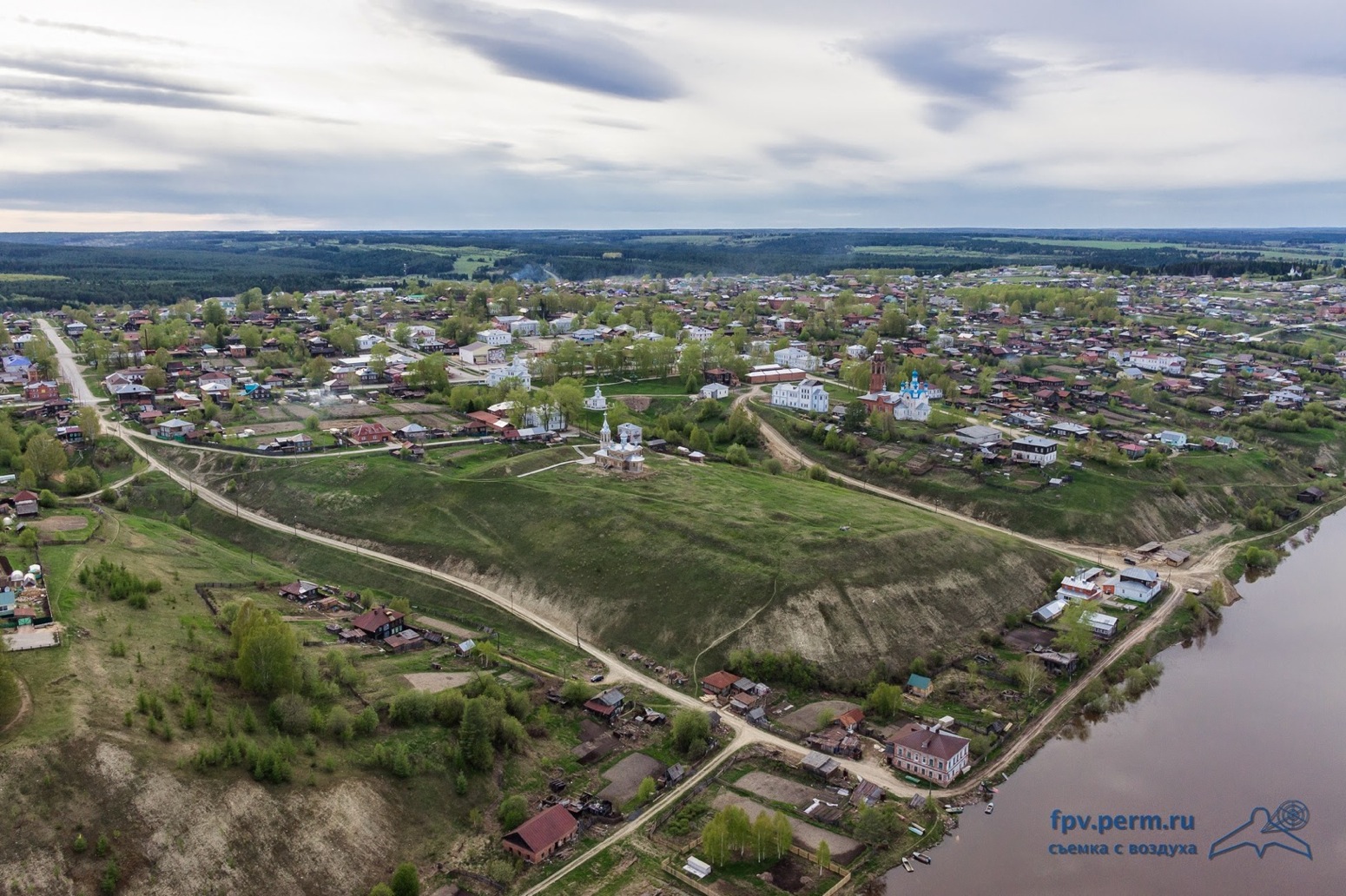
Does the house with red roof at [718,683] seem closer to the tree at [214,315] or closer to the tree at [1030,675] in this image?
the tree at [1030,675]

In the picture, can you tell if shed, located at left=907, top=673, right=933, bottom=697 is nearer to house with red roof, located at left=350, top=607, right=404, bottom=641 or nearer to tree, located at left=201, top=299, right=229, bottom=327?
house with red roof, located at left=350, top=607, right=404, bottom=641

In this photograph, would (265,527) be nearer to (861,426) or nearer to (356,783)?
(356,783)

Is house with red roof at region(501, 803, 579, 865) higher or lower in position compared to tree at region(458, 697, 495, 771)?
lower

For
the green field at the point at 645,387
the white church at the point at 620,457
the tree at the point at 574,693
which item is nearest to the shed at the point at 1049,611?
the tree at the point at 574,693

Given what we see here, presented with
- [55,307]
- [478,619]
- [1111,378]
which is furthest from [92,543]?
[55,307]

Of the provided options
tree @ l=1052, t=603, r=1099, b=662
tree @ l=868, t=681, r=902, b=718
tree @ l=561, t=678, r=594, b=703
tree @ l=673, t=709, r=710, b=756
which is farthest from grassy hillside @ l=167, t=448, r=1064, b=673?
tree @ l=673, t=709, r=710, b=756

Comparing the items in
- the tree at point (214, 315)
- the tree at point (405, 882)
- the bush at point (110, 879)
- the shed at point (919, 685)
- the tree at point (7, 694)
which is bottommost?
the shed at point (919, 685)

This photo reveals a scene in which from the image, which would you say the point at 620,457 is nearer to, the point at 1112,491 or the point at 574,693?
the point at 574,693
